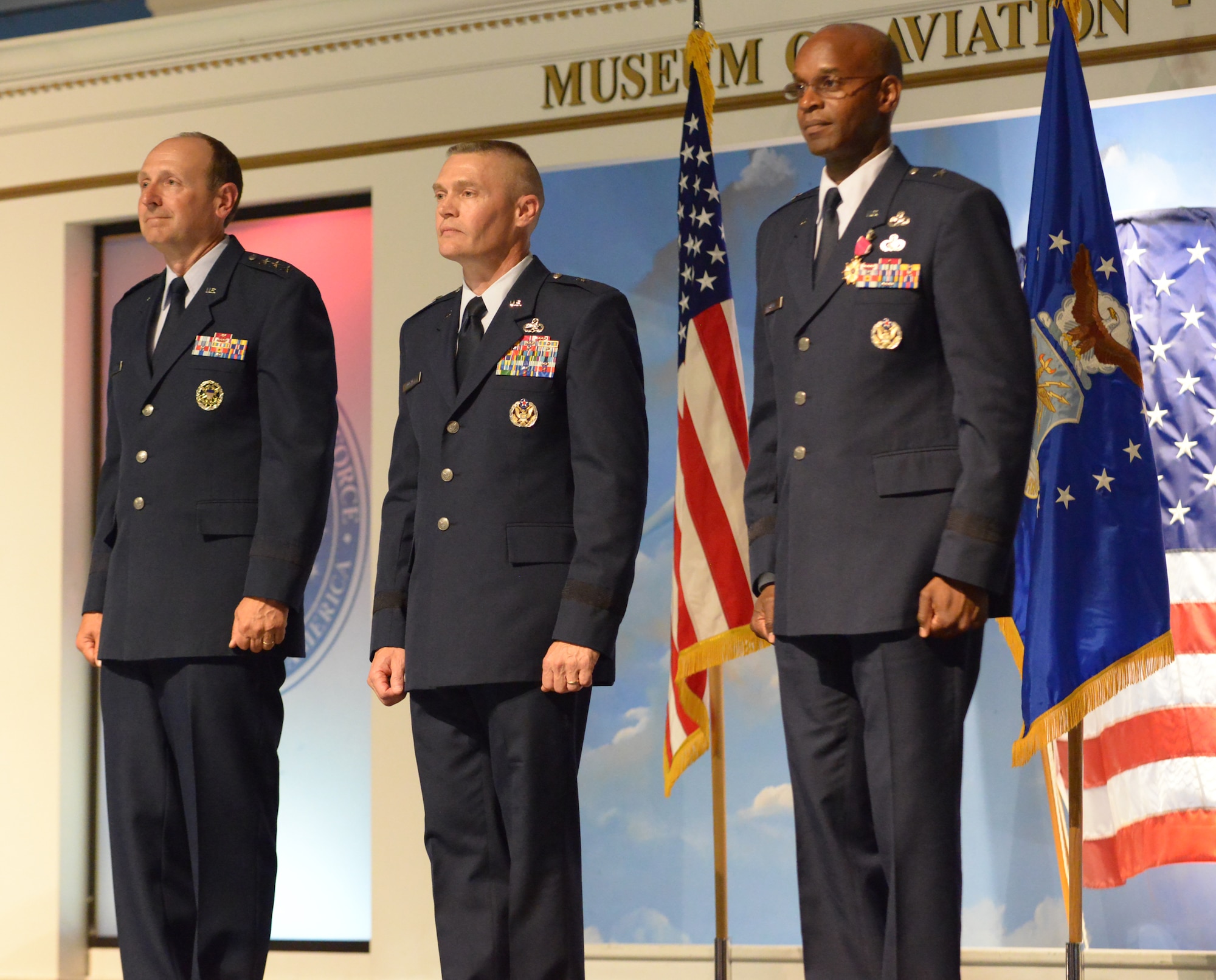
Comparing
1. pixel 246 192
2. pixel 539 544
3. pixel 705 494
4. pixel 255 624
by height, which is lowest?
pixel 255 624

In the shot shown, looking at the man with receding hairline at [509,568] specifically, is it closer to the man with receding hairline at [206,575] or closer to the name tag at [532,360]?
the name tag at [532,360]

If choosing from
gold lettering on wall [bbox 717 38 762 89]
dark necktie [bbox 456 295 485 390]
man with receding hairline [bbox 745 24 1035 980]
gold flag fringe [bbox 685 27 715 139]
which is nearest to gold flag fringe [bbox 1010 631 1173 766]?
man with receding hairline [bbox 745 24 1035 980]

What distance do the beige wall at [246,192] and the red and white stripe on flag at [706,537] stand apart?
0.88m

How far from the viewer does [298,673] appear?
15.0 ft

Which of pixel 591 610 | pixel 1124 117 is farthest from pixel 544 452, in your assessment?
pixel 1124 117

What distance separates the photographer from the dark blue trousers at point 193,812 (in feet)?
8.52

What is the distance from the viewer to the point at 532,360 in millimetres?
2469

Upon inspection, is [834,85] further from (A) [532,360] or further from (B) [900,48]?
(B) [900,48]

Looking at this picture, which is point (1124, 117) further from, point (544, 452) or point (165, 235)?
point (165, 235)

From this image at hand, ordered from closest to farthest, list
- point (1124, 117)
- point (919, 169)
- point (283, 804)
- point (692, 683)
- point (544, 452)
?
→ point (919, 169), point (544, 452), point (692, 683), point (1124, 117), point (283, 804)

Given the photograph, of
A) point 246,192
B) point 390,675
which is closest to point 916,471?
point 390,675

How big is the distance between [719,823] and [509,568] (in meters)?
1.33

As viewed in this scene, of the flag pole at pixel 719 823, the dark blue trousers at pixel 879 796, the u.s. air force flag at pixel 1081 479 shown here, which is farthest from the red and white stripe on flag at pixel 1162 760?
the dark blue trousers at pixel 879 796

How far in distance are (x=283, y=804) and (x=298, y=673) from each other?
16.0 inches
